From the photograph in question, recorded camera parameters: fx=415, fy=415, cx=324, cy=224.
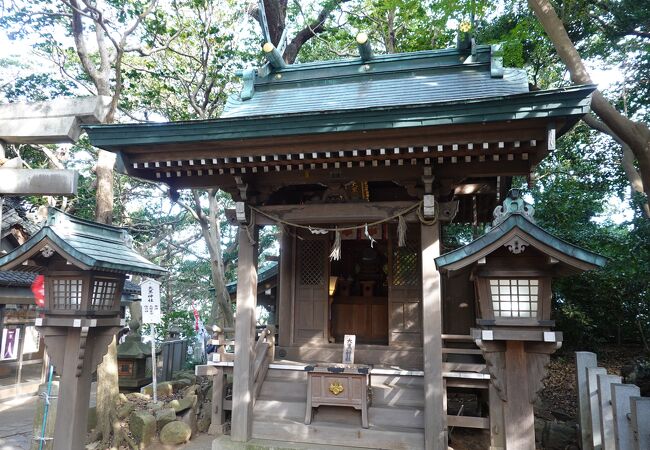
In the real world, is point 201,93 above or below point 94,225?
above

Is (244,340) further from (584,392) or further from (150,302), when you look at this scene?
(584,392)

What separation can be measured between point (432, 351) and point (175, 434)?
15.2 ft

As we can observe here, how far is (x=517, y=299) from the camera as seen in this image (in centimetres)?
399

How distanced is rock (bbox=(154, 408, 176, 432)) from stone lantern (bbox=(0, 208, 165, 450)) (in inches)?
90.8

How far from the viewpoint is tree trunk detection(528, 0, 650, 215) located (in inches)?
282

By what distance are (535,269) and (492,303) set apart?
528mm

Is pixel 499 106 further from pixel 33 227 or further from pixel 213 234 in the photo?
pixel 33 227

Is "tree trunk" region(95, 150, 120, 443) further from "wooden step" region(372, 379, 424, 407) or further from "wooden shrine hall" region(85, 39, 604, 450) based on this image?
"wooden step" region(372, 379, 424, 407)

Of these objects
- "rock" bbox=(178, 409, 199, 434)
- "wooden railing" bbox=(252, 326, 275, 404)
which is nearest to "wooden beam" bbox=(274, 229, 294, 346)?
"wooden railing" bbox=(252, 326, 275, 404)

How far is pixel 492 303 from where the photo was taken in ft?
13.2

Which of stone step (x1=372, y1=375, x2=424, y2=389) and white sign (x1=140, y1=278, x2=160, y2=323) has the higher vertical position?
white sign (x1=140, y1=278, x2=160, y2=323)

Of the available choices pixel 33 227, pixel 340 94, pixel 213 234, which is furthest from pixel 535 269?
pixel 33 227

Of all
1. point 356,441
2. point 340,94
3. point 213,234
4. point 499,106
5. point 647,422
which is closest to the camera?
point 647,422

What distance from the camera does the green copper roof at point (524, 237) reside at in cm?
375
